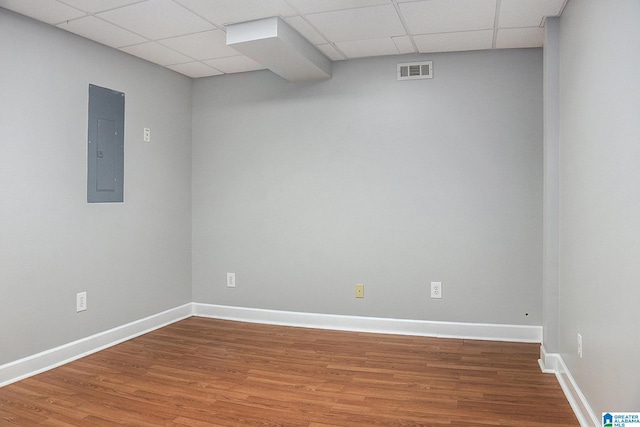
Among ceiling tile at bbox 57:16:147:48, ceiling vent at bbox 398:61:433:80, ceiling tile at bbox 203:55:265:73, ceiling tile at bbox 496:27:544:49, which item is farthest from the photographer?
ceiling tile at bbox 203:55:265:73

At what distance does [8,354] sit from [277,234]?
7.01ft

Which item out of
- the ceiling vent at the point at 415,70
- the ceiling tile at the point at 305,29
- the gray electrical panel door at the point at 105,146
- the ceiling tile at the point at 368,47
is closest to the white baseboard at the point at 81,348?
the gray electrical panel door at the point at 105,146

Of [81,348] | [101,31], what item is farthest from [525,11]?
[81,348]

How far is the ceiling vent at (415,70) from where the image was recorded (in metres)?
3.69

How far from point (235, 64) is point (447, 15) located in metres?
1.87

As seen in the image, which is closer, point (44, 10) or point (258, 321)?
point (44, 10)

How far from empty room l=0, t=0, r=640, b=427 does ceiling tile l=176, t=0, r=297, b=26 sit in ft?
0.07

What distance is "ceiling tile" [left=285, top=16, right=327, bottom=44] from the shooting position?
3.02 m

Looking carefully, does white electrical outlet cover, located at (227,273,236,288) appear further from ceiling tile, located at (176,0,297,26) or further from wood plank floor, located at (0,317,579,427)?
ceiling tile, located at (176,0,297,26)

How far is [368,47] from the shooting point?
355 cm

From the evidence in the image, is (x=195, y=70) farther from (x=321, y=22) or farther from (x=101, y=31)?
(x=321, y=22)

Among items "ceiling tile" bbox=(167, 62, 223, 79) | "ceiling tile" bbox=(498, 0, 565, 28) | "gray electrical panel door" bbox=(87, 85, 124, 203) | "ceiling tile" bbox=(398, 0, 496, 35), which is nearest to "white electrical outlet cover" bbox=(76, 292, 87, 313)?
"gray electrical panel door" bbox=(87, 85, 124, 203)

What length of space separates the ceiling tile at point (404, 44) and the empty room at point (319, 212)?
120mm

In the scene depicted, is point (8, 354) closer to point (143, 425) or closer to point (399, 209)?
point (143, 425)
